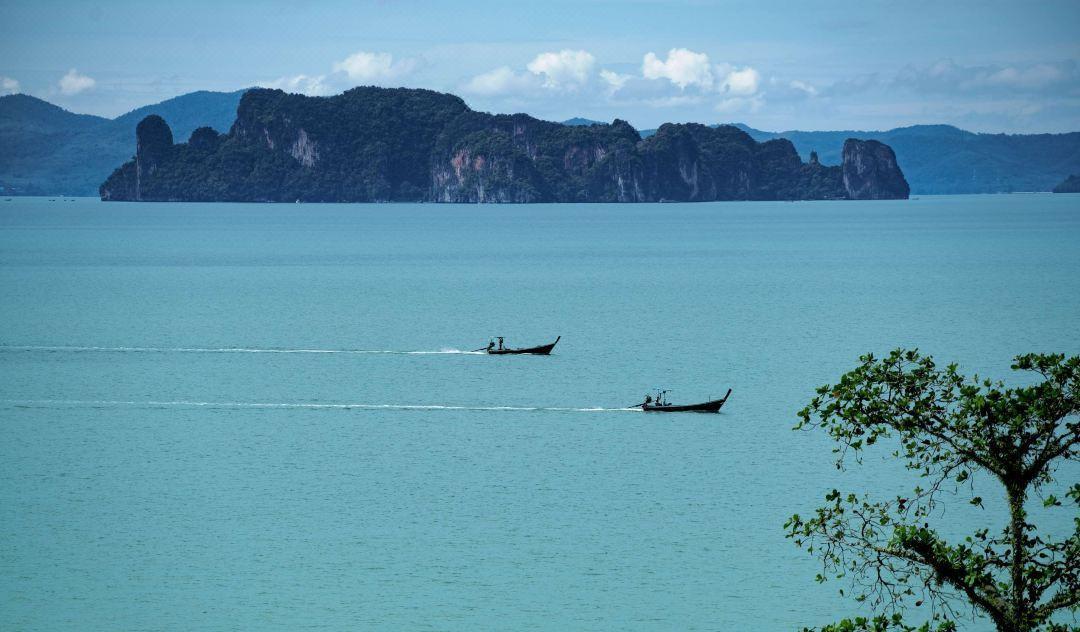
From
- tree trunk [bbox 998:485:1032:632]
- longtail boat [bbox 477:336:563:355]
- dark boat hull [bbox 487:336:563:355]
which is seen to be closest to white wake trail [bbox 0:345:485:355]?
longtail boat [bbox 477:336:563:355]

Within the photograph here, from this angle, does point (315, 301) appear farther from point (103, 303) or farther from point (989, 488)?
point (989, 488)

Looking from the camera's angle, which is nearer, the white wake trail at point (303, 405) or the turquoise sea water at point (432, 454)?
the turquoise sea water at point (432, 454)

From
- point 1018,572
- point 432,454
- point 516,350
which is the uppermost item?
point 1018,572

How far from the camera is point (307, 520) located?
36250 mm

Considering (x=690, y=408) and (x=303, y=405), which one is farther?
(x=303, y=405)

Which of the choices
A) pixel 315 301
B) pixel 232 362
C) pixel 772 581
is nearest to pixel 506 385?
pixel 232 362

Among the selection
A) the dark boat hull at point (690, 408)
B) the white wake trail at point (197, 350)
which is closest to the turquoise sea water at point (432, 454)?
the white wake trail at point (197, 350)

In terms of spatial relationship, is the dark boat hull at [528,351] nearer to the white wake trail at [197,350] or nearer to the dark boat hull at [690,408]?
the white wake trail at [197,350]

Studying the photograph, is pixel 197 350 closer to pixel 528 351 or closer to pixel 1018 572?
pixel 528 351

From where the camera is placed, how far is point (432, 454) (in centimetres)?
4431

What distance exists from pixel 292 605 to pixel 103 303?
7281 cm

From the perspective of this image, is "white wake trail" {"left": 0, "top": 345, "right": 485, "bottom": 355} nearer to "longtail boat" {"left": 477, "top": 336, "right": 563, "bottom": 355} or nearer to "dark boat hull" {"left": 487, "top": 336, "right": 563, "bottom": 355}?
"longtail boat" {"left": 477, "top": 336, "right": 563, "bottom": 355}

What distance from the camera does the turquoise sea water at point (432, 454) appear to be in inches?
1195

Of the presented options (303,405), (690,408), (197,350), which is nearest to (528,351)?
(303,405)
